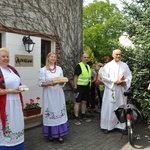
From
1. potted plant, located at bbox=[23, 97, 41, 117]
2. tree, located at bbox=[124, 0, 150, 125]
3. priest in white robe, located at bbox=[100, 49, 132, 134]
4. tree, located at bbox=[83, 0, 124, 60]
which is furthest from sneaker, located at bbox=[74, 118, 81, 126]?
tree, located at bbox=[83, 0, 124, 60]

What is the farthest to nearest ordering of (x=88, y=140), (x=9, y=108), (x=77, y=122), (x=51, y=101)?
1. (x=77, y=122)
2. (x=88, y=140)
3. (x=51, y=101)
4. (x=9, y=108)

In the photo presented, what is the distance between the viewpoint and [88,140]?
528cm

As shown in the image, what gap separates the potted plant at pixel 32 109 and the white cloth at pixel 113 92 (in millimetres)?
1736

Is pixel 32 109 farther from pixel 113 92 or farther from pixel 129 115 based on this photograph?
pixel 129 115

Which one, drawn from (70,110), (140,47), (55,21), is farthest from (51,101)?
(55,21)

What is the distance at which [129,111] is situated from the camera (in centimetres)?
510

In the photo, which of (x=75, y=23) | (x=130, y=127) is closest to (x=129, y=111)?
(x=130, y=127)

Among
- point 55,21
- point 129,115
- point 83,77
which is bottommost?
point 129,115

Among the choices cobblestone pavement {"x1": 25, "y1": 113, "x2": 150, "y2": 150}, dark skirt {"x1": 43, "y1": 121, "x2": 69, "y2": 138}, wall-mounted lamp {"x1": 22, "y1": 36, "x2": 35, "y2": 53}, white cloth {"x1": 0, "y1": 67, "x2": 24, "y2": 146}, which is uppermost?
wall-mounted lamp {"x1": 22, "y1": 36, "x2": 35, "y2": 53}

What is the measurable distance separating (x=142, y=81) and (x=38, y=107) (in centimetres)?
284

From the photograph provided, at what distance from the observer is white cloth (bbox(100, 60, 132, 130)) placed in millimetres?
5719

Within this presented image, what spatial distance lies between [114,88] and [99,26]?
93.8 ft

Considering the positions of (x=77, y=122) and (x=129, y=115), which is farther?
(x=77, y=122)

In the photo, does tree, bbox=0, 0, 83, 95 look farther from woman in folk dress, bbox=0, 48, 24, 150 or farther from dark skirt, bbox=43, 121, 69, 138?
dark skirt, bbox=43, 121, 69, 138
